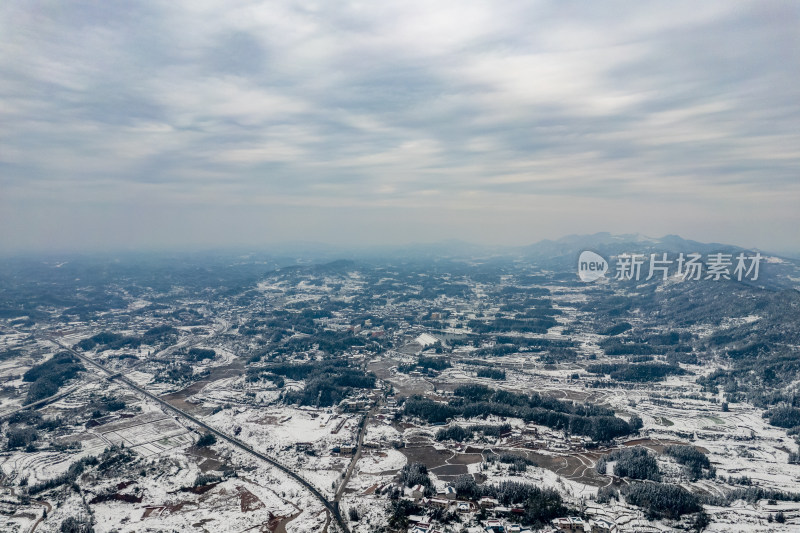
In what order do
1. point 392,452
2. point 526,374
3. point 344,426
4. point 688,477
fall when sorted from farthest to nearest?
point 526,374
point 344,426
point 392,452
point 688,477

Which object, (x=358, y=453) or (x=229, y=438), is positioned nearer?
(x=358, y=453)

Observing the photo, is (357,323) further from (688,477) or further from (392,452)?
(688,477)

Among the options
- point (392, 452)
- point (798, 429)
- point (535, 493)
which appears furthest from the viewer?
point (798, 429)

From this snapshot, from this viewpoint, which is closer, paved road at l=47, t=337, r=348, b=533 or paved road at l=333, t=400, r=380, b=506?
paved road at l=47, t=337, r=348, b=533

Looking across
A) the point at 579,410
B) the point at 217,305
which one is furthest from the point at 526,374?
the point at 217,305

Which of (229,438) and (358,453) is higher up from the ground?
(358,453)

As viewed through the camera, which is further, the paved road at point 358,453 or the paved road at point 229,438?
the paved road at point 358,453

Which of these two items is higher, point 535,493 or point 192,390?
point 535,493

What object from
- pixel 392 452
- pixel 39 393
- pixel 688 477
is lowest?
pixel 39 393
